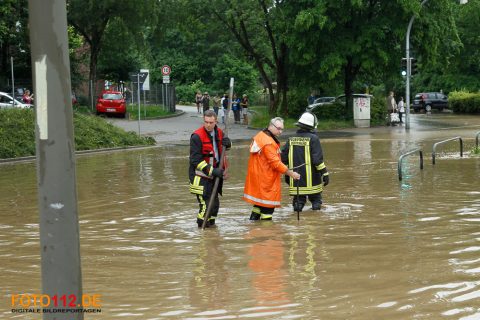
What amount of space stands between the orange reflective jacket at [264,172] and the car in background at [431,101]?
50383 mm

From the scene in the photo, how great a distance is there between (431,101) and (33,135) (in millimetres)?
39904

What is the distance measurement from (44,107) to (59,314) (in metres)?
1.03

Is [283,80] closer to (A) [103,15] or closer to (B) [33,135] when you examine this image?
(A) [103,15]

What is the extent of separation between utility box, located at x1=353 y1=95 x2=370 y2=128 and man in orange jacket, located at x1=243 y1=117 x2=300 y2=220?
97.2ft

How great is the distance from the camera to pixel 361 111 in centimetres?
3956

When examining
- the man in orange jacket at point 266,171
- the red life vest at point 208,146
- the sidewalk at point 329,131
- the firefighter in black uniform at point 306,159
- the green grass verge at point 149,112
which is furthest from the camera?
the green grass verge at point 149,112

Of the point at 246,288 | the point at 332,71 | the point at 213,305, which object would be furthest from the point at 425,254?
the point at 332,71

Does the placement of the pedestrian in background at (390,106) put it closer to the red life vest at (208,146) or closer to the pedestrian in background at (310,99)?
the pedestrian in background at (310,99)

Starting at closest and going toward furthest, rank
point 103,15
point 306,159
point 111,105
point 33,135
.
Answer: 1. point 306,159
2. point 33,135
3. point 103,15
4. point 111,105

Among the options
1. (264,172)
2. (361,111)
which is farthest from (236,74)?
(264,172)

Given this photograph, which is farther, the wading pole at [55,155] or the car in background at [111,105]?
the car in background at [111,105]

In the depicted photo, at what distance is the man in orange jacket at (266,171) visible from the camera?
33.6 feet

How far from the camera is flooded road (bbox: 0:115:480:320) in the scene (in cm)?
635

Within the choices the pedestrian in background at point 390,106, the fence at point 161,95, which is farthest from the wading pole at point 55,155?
the fence at point 161,95
